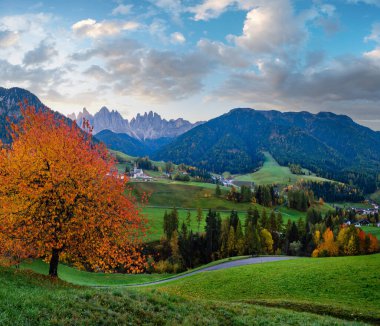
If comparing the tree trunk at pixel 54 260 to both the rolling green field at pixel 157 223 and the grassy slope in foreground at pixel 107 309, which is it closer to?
the grassy slope in foreground at pixel 107 309

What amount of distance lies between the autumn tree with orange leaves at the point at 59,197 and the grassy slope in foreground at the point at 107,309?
3568 millimetres

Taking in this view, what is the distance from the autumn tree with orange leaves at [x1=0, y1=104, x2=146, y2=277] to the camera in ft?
83.9

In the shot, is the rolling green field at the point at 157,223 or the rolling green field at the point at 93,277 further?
the rolling green field at the point at 157,223

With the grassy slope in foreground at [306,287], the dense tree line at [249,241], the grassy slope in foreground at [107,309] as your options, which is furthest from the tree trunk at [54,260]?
the dense tree line at [249,241]

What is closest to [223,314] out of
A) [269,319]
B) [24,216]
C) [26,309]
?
[269,319]

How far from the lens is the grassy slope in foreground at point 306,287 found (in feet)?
103

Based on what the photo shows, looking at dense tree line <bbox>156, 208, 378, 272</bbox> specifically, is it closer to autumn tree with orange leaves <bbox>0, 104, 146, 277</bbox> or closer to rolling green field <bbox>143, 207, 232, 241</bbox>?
rolling green field <bbox>143, 207, 232, 241</bbox>

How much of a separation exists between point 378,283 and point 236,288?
18.4m

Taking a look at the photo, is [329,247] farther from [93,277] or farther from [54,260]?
[54,260]

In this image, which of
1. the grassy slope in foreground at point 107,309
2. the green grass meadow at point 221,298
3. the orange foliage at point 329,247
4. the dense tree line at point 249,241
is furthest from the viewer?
the orange foliage at point 329,247

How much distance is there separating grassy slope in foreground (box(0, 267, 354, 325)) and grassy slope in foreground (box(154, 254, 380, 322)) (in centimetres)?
795

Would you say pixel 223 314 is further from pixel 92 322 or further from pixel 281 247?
pixel 281 247

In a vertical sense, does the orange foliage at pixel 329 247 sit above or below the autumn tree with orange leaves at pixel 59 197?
below

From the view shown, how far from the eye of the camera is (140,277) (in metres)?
86.1
